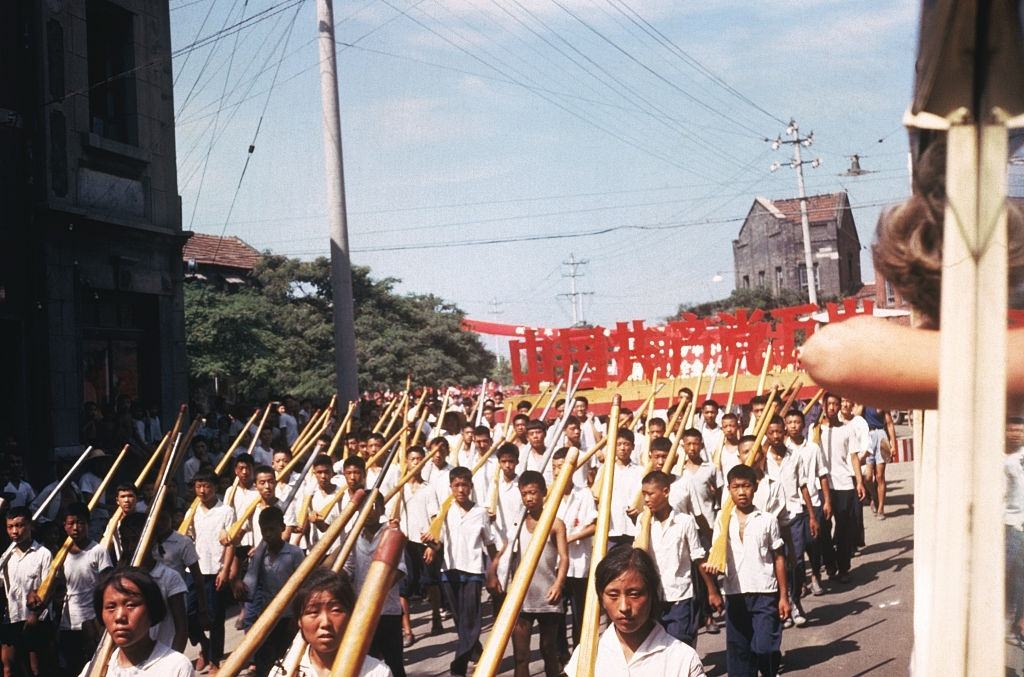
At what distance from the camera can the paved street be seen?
8008 mm

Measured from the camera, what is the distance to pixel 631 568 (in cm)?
429

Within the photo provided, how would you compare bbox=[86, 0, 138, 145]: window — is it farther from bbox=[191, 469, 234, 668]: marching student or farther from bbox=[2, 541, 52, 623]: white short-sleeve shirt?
bbox=[2, 541, 52, 623]: white short-sleeve shirt

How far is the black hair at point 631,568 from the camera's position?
426 centimetres

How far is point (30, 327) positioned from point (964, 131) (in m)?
14.3

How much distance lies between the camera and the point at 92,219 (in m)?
14.4

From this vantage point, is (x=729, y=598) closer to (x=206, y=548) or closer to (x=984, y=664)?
(x=206, y=548)

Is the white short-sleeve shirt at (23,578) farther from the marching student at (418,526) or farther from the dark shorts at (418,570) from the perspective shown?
the dark shorts at (418,570)

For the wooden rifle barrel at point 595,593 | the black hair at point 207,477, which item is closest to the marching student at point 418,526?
the black hair at point 207,477

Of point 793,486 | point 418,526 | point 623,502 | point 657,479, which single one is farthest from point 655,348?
point 657,479

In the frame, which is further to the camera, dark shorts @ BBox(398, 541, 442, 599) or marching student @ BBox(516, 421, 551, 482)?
marching student @ BBox(516, 421, 551, 482)

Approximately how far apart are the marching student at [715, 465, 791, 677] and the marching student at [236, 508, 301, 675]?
2.69m

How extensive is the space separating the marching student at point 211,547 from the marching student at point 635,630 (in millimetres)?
5415

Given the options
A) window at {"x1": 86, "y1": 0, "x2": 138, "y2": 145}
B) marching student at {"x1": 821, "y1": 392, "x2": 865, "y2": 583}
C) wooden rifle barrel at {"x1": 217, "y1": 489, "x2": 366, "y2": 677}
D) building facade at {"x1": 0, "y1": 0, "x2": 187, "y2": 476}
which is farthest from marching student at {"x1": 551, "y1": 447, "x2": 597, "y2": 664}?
window at {"x1": 86, "y1": 0, "x2": 138, "y2": 145}

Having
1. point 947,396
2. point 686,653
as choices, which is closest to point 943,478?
point 947,396
